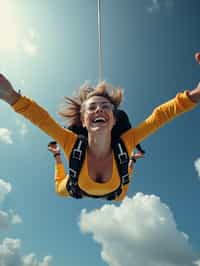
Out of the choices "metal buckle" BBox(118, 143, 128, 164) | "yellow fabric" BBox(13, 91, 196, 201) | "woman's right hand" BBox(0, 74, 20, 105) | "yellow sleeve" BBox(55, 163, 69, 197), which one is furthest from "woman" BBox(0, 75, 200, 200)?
"yellow sleeve" BBox(55, 163, 69, 197)

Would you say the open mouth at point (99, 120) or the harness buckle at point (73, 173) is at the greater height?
the open mouth at point (99, 120)

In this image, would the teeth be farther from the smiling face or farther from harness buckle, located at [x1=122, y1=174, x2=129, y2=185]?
harness buckle, located at [x1=122, y1=174, x2=129, y2=185]

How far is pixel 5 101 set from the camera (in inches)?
149

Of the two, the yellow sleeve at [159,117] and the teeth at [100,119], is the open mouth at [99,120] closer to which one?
the teeth at [100,119]

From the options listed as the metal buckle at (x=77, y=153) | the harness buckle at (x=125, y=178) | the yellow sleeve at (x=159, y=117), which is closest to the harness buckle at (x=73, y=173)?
the metal buckle at (x=77, y=153)

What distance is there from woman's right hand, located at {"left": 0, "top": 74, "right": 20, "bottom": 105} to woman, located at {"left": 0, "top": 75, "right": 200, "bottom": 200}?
10.6 inches

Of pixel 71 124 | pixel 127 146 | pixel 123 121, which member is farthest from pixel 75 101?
pixel 127 146

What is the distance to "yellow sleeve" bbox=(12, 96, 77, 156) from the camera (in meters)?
3.95

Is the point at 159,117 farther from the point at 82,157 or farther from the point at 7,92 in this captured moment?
the point at 7,92

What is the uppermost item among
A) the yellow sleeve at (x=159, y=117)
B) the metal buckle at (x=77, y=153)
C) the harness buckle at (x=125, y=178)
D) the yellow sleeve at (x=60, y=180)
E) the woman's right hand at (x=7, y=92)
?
the yellow sleeve at (x=60, y=180)

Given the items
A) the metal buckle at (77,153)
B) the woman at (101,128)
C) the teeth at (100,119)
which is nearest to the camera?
the woman at (101,128)

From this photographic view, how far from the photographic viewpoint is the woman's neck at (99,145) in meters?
4.88

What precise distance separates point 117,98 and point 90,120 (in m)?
0.97

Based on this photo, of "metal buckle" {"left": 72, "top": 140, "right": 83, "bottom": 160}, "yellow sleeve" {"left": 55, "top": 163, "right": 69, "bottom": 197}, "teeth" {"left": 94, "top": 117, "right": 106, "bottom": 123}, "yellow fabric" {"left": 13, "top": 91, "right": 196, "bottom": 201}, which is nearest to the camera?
"yellow fabric" {"left": 13, "top": 91, "right": 196, "bottom": 201}
